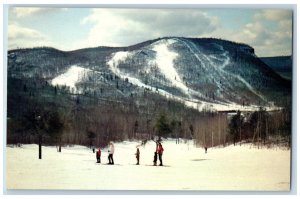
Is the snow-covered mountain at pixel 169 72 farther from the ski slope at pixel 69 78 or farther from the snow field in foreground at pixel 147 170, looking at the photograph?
the snow field in foreground at pixel 147 170

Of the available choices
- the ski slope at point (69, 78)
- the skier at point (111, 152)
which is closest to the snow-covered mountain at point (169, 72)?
the ski slope at point (69, 78)

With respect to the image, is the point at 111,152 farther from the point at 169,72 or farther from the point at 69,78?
the point at 169,72

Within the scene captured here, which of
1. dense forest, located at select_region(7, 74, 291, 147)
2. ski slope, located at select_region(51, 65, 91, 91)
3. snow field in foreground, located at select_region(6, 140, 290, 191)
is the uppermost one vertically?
ski slope, located at select_region(51, 65, 91, 91)

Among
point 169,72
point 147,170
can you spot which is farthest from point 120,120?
point 169,72

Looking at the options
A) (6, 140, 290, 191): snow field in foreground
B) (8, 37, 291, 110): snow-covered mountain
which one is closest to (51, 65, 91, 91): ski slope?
(8, 37, 291, 110): snow-covered mountain

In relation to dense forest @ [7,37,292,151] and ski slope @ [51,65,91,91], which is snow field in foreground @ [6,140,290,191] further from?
ski slope @ [51,65,91,91]

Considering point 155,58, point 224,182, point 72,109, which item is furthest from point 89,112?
point 224,182

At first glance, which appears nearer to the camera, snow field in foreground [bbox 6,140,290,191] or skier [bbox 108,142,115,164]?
snow field in foreground [bbox 6,140,290,191]
